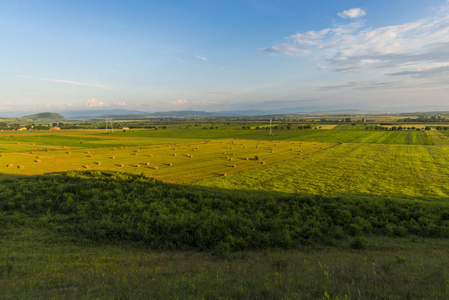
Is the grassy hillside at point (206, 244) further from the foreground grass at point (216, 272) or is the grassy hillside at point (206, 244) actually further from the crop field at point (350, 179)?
the crop field at point (350, 179)

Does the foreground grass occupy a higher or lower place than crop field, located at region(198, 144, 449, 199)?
higher

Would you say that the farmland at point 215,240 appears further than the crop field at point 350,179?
No

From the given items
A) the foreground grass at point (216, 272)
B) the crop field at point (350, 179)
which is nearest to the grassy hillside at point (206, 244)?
the foreground grass at point (216, 272)

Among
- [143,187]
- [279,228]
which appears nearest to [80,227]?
[143,187]

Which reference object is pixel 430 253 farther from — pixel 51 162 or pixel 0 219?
pixel 51 162

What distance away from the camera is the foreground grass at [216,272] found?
7023mm

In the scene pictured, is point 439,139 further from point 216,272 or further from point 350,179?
point 216,272

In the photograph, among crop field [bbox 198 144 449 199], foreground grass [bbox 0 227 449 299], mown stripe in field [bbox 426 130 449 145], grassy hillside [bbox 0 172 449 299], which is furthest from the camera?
mown stripe in field [bbox 426 130 449 145]

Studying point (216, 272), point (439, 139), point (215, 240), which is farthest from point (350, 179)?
point (439, 139)

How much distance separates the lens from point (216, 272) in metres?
8.94

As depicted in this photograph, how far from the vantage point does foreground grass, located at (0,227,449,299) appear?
7.02 m

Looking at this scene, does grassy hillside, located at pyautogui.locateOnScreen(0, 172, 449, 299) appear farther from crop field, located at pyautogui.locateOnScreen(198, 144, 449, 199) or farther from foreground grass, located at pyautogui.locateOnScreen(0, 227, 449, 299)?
crop field, located at pyautogui.locateOnScreen(198, 144, 449, 199)

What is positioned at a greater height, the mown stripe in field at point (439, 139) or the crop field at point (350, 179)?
the mown stripe in field at point (439, 139)

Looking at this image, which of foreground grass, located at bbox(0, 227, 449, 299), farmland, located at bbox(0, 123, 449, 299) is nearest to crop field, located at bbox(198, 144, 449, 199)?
farmland, located at bbox(0, 123, 449, 299)
